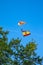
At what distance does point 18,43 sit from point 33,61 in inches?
134

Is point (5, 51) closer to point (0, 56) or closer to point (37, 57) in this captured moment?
point (0, 56)

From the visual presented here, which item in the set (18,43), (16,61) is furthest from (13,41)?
(16,61)

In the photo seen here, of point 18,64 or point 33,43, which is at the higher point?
point 33,43

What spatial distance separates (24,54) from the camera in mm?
42906

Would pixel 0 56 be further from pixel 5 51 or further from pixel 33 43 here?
pixel 33 43

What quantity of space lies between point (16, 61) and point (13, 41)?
370 cm

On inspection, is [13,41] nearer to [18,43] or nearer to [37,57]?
[18,43]

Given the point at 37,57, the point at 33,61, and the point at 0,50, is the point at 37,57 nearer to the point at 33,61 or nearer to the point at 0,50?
the point at 33,61

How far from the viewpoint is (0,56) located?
137ft

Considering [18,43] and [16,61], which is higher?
[18,43]

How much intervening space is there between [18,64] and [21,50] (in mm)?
2572

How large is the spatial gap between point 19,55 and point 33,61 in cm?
230

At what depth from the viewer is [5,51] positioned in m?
43.3

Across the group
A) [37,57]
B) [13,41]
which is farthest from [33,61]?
[13,41]
